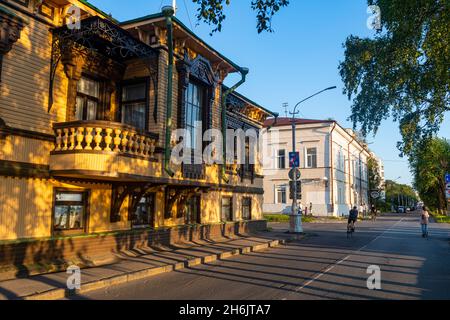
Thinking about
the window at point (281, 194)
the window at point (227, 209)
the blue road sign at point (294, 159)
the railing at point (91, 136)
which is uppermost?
the blue road sign at point (294, 159)

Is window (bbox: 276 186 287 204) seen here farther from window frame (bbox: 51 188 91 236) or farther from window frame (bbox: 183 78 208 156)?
window frame (bbox: 51 188 91 236)

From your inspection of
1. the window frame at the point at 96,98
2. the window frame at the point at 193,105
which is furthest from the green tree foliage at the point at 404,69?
the window frame at the point at 96,98

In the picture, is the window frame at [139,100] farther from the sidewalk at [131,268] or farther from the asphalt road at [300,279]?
the asphalt road at [300,279]

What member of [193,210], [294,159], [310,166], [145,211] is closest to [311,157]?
[310,166]

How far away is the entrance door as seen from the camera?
1610 centimetres

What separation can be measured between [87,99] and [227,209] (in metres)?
9.75

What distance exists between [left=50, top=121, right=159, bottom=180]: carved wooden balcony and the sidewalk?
252 centimetres

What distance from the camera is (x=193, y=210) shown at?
54.1 ft

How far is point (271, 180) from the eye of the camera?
45.2 m

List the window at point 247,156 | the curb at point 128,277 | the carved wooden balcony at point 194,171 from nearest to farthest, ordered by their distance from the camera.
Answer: the curb at point 128,277 → the carved wooden balcony at point 194,171 → the window at point 247,156

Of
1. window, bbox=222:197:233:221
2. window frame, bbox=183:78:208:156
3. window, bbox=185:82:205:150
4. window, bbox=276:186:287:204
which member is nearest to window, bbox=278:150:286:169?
window, bbox=276:186:287:204

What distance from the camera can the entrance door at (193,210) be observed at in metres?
16.1

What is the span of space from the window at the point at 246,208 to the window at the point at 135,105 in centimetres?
946

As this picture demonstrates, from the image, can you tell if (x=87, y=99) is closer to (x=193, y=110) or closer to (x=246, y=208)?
(x=193, y=110)
